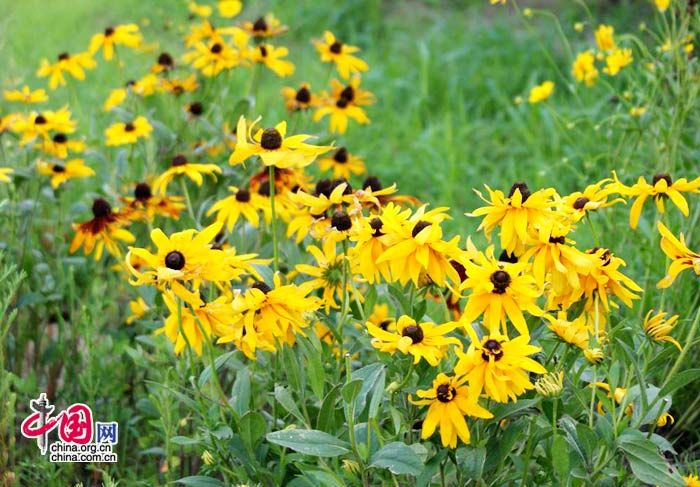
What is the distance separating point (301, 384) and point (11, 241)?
1.02 meters

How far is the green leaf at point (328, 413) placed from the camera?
1432 mm

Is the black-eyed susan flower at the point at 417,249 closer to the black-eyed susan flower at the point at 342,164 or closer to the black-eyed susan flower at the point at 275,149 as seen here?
the black-eyed susan flower at the point at 275,149

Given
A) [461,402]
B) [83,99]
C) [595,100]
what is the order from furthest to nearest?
[83,99]
[595,100]
[461,402]

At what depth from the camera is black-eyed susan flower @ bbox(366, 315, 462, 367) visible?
1.31m

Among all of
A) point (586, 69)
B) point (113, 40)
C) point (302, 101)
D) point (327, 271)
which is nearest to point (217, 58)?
point (302, 101)

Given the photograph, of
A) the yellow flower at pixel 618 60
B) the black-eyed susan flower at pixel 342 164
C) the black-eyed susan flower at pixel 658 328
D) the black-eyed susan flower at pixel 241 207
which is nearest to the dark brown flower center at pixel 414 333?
the black-eyed susan flower at pixel 658 328

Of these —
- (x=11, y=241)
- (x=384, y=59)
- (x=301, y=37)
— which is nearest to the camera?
(x=11, y=241)

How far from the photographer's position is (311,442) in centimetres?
136

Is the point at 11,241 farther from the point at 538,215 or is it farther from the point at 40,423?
the point at 538,215

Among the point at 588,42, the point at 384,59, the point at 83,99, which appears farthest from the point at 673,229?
the point at 83,99

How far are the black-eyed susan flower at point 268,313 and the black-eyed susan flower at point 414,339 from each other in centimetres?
12

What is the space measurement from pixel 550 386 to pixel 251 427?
45 cm

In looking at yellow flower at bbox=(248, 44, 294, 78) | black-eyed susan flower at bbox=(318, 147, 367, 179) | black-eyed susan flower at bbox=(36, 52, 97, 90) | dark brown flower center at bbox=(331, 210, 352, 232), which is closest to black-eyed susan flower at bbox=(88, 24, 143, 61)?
black-eyed susan flower at bbox=(36, 52, 97, 90)

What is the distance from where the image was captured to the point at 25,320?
2371 millimetres
